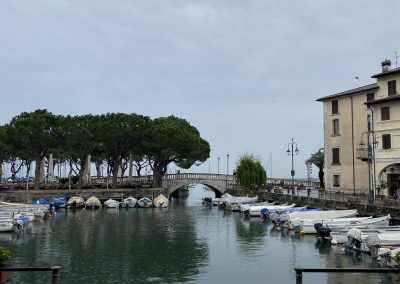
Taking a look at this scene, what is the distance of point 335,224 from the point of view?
31.5 m

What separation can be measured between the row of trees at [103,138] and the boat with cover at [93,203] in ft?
23.7

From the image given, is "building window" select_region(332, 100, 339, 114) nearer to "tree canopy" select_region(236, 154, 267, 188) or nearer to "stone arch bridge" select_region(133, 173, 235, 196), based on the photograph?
"tree canopy" select_region(236, 154, 267, 188)

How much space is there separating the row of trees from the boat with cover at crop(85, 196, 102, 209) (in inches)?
284

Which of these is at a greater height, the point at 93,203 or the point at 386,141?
the point at 386,141

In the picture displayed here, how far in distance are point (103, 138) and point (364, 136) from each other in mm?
36688

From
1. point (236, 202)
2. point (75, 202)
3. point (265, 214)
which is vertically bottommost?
point (265, 214)

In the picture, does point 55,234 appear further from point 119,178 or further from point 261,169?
point 119,178

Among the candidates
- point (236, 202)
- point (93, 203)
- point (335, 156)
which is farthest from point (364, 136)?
point (93, 203)

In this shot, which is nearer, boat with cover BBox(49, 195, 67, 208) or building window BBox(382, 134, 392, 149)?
building window BBox(382, 134, 392, 149)

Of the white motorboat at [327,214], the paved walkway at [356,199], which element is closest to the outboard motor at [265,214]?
the paved walkway at [356,199]

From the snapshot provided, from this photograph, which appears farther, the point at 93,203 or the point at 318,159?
the point at 318,159

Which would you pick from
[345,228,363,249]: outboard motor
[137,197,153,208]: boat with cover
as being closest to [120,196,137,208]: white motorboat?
[137,197,153,208]: boat with cover

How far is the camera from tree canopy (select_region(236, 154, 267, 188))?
68019 mm

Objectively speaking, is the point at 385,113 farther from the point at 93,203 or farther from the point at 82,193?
the point at 82,193
